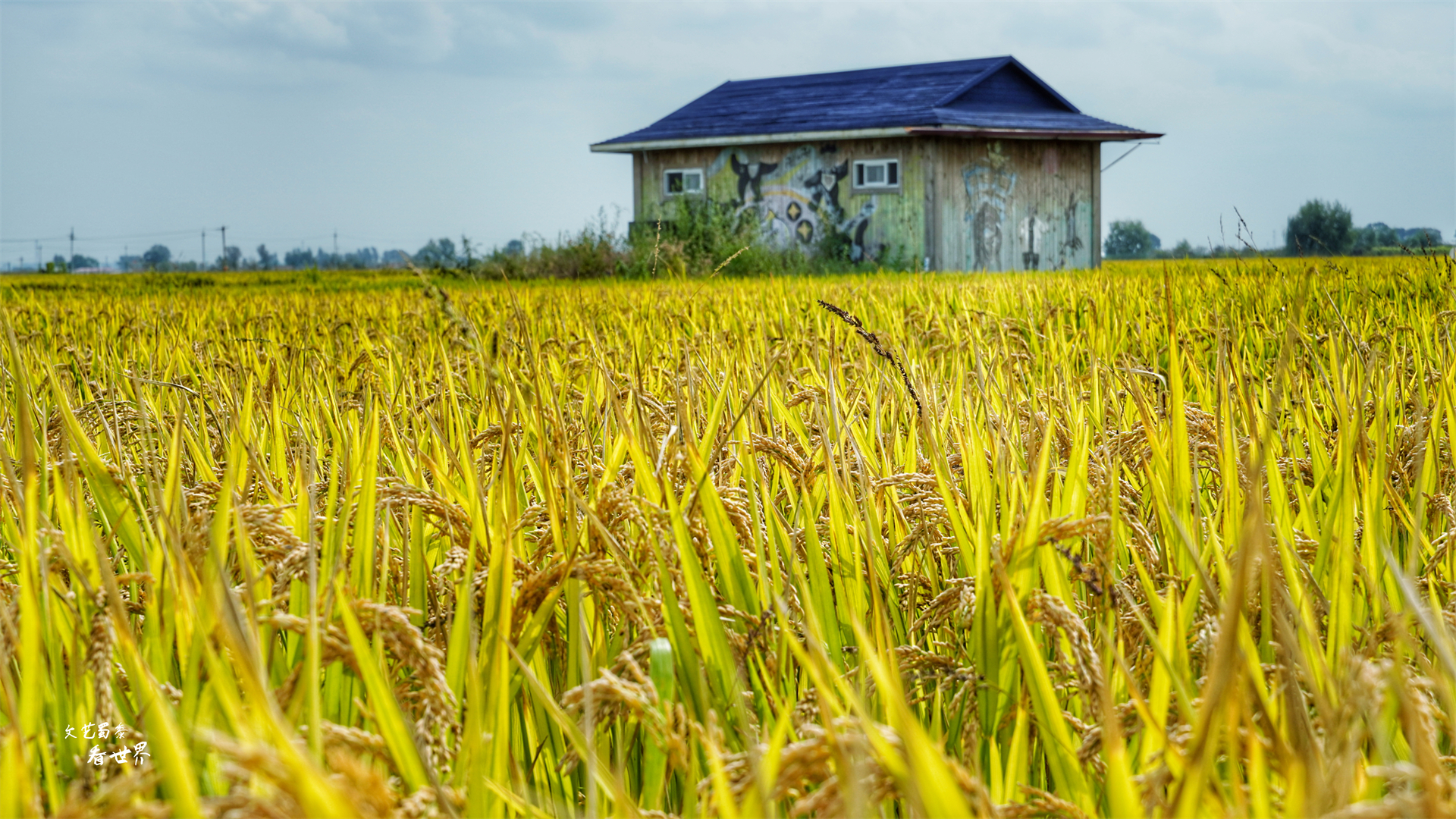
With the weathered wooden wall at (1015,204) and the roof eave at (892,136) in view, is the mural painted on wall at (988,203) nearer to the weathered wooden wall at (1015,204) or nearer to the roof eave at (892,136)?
the weathered wooden wall at (1015,204)

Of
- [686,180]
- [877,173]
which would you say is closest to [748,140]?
[686,180]

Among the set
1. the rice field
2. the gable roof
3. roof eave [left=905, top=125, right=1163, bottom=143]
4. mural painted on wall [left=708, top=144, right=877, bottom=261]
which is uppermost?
the gable roof

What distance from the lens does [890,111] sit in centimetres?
2164

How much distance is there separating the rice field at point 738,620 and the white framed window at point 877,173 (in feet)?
64.2

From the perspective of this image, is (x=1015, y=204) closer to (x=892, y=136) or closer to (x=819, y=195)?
(x=892, y=136)

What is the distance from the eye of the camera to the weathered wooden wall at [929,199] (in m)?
21.3

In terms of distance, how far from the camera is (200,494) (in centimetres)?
174

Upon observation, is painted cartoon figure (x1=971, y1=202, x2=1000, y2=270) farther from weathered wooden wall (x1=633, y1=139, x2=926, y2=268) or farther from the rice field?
the rice field

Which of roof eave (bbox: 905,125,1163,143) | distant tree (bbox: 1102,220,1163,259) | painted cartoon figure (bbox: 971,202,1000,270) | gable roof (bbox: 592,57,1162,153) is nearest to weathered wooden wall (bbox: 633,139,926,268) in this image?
gable roof (bbox: 592,57,1162,153)

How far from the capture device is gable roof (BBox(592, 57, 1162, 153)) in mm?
21031

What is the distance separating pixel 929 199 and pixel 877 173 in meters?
1.24

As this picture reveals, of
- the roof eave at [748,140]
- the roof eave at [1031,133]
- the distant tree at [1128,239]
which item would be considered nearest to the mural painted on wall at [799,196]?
the roof eave at [748,140]

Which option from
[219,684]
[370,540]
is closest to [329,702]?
[370,540]

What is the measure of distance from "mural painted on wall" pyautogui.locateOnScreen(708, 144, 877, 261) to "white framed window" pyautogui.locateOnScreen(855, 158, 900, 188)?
274 millimetres
